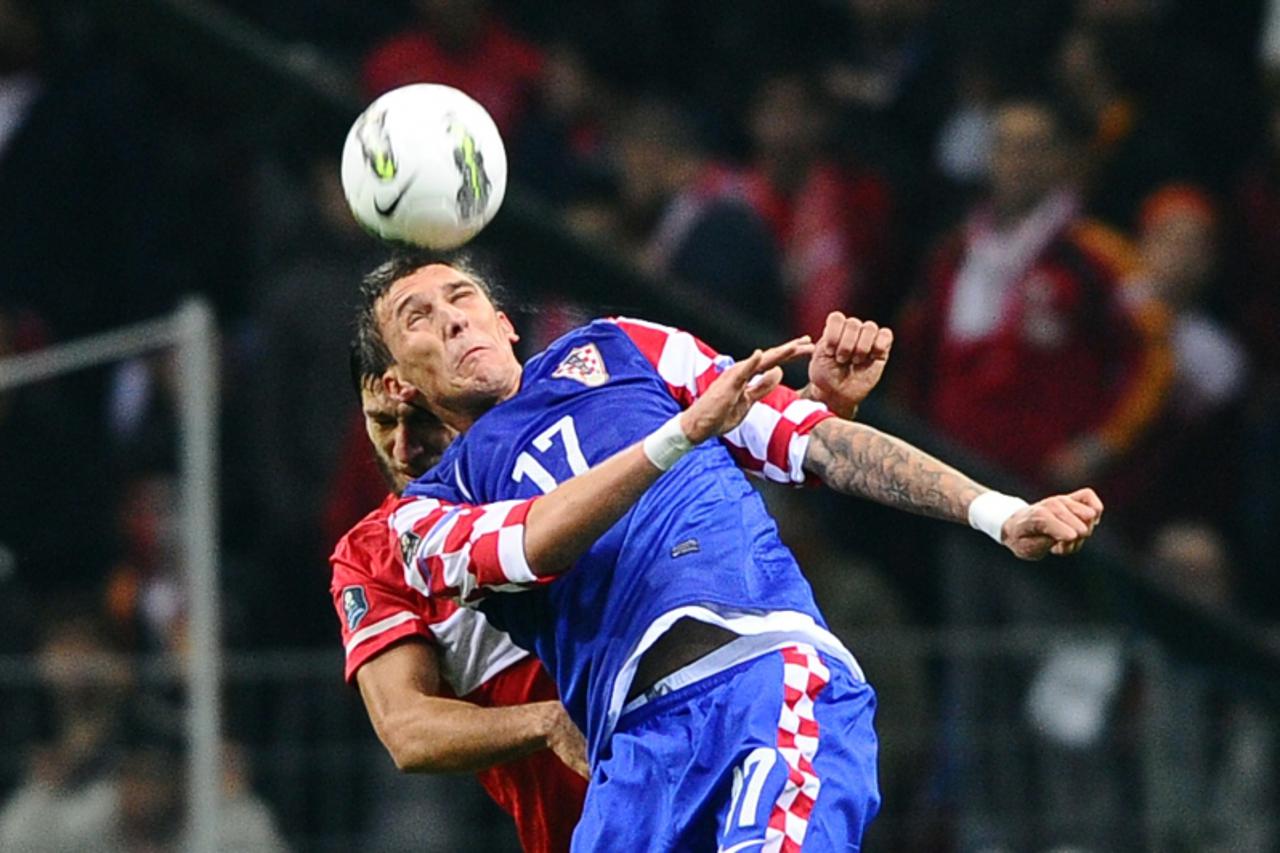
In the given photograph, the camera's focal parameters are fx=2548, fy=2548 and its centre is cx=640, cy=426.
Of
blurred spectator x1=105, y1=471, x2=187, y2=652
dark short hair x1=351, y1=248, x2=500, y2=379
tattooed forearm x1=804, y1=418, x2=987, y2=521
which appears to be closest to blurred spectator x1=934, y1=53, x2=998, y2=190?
blurred spectator x1=105, y1=471, x2=187, y2=652

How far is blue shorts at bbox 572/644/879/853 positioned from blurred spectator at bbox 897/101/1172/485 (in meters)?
4.17

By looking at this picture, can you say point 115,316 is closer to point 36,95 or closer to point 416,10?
point 36,95

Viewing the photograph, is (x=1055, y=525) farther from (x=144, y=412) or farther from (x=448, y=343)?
(x=144, y=412)

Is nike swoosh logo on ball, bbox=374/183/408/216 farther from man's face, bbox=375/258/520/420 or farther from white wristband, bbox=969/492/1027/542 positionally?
white wristband, bbox=969/492/1027/542

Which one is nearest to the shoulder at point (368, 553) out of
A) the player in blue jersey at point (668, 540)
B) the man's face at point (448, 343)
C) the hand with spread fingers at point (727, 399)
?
the player in blue jersey at point (668, 540)

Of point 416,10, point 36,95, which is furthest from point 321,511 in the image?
point 416,10

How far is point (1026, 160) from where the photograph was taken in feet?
28.9

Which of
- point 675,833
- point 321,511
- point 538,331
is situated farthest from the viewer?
point 321,511

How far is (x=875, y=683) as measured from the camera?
27.4 ft

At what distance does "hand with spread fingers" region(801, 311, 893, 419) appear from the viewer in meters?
4.95

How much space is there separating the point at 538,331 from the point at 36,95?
2.84 metres

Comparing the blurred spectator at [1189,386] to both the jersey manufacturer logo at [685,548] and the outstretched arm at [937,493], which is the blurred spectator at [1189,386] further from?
the jersey manufacturer logo at [685,548]

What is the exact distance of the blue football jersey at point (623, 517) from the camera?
16.2ft

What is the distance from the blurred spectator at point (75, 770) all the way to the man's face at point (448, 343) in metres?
3.30
